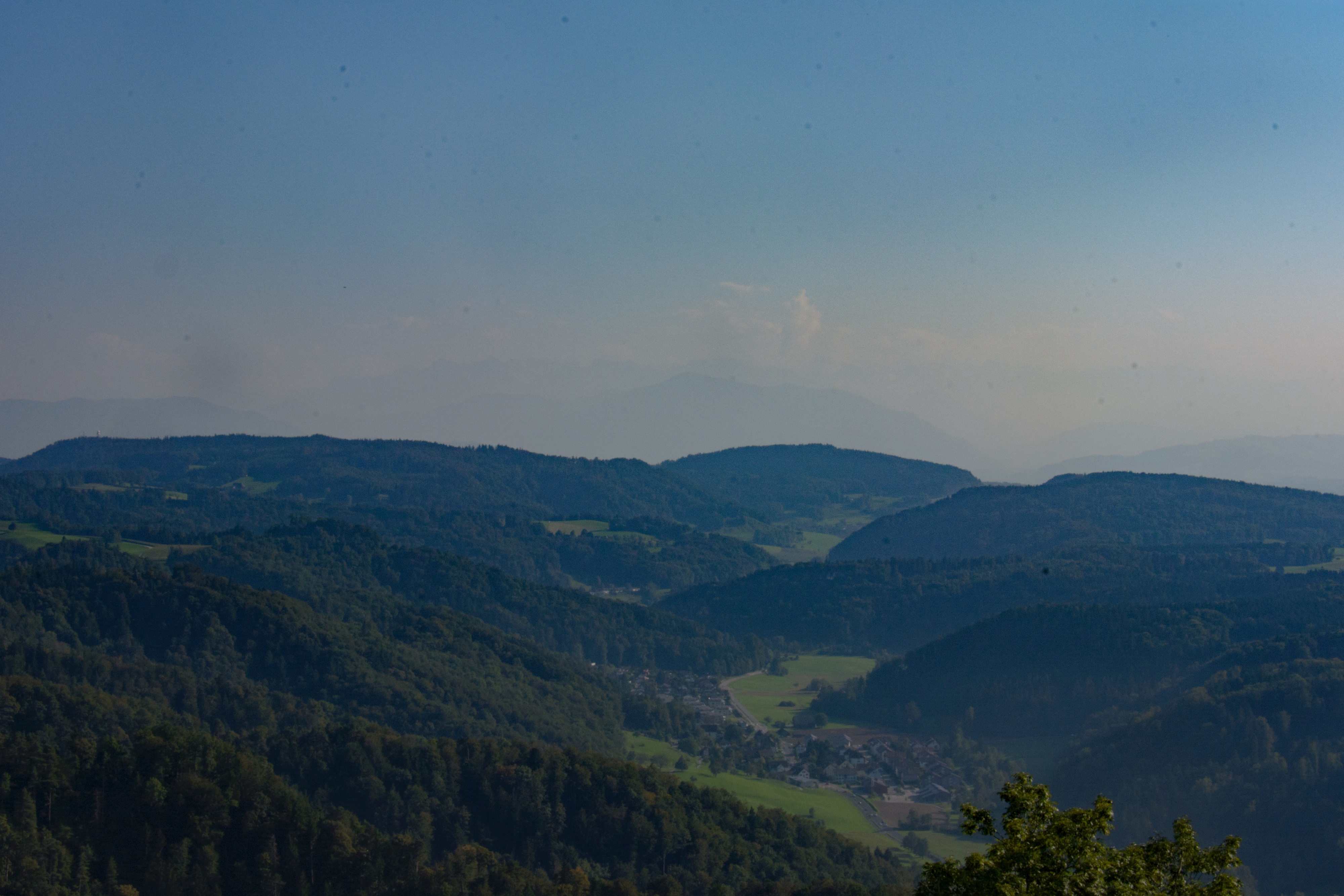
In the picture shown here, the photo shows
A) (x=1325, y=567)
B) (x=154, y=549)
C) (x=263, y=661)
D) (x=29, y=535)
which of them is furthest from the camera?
(x=154, y=549)

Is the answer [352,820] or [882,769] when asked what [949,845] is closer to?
[882,769]

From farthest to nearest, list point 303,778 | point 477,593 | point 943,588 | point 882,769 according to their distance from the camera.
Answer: point 943,588 → point 477,593 → point 882,769 → point 303,778

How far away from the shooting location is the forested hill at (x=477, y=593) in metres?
130

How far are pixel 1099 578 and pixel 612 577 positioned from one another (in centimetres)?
8668

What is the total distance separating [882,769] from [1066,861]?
234ft

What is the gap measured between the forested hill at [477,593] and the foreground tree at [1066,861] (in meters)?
109

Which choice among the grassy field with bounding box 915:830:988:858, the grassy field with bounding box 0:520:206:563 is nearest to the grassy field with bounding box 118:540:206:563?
the grassy field with bounding box 0:520:206:563

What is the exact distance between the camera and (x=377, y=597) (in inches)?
4577

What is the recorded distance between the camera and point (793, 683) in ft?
392

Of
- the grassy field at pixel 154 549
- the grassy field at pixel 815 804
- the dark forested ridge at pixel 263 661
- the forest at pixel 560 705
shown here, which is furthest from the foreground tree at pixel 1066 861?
the grassy field at pixel 154 549

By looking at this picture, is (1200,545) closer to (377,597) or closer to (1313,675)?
(1313,675)

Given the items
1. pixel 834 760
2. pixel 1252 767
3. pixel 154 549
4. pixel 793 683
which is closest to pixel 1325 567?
pixel 793 683

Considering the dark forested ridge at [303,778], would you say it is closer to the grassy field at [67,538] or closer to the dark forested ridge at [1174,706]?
the dark forested ridge at [1174,706]

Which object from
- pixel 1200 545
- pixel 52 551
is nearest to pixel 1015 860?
pixel 52 551
